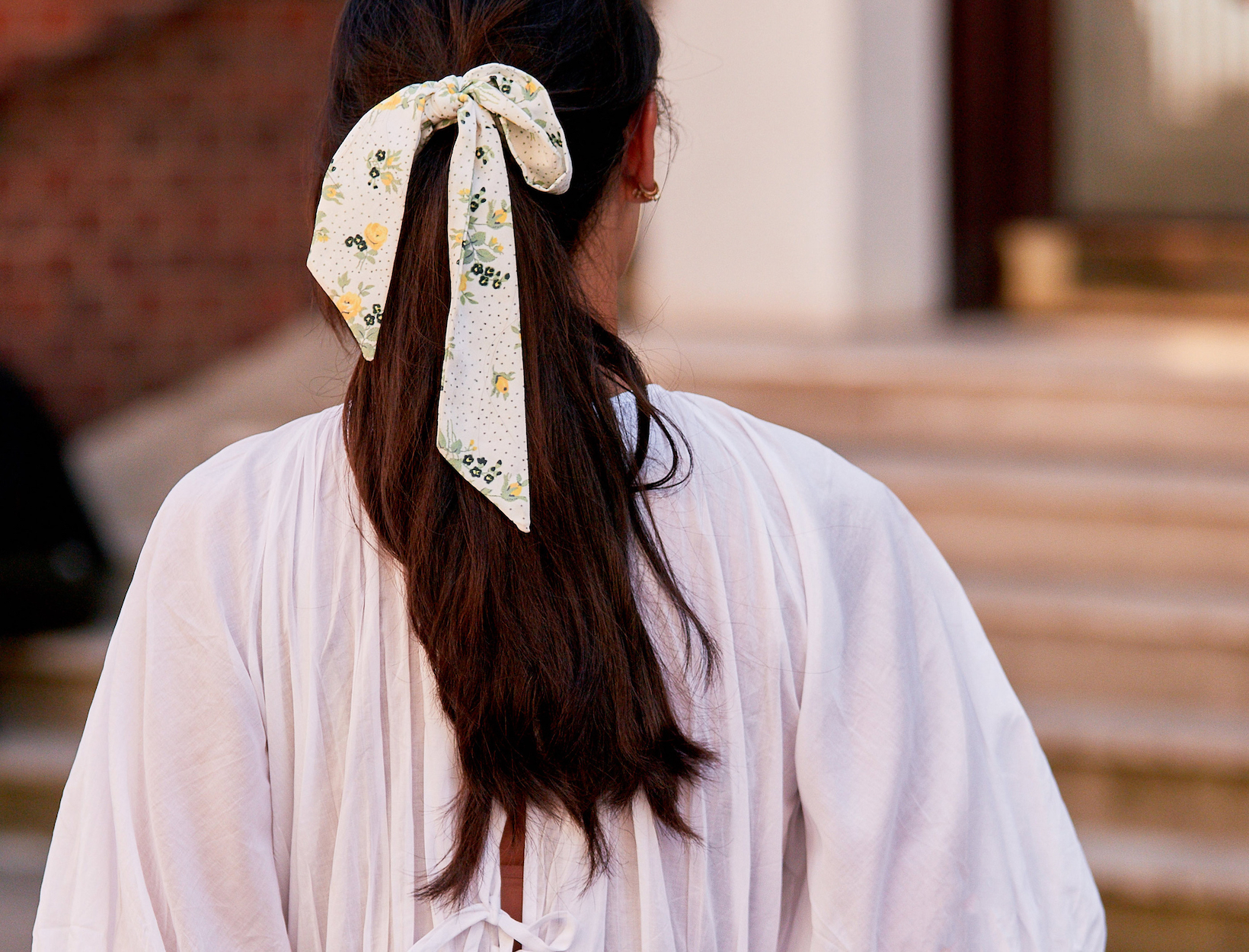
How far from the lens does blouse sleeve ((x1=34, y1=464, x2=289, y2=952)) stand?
3.71 ft

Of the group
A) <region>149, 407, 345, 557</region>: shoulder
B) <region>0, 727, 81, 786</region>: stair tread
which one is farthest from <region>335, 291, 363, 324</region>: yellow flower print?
<region>0, 727, 81, 786</region>: stair tread

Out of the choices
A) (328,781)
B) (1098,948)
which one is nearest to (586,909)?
(328,781)

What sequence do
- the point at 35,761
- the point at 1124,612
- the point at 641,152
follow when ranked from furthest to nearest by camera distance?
the point at 35,761 < the point at 1124,612 < the point at 641,152

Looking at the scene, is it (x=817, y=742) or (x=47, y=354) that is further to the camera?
(x=47, y=354)

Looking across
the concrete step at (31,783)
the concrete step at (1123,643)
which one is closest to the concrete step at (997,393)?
the concrete step at (1123,643)

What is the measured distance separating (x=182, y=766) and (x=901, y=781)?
2.04ft

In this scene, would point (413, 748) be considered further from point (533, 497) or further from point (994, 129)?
point (994, 129)

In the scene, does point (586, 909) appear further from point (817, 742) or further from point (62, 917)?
point (62, 917)

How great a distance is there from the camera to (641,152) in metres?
1.19

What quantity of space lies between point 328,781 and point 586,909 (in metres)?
0.24

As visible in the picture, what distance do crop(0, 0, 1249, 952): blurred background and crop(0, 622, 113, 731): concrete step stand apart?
11 mm

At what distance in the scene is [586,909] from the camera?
3.77 ft

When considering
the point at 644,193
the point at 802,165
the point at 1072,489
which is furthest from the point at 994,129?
the point at 644,193

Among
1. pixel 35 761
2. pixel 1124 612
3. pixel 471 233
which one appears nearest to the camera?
pixel 471 233
